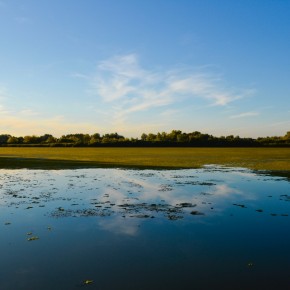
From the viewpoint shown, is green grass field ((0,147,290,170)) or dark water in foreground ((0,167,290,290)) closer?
dark water in foreground ((0,167,290,290))

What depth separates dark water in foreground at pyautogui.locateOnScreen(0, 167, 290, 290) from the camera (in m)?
10.8

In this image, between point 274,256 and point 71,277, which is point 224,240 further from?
point 71,277

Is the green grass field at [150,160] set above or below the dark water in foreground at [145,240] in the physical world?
above

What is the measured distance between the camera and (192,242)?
14.5m

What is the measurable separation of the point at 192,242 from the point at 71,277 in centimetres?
553

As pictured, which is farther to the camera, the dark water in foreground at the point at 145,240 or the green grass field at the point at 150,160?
the green grass field at the point at 150,160

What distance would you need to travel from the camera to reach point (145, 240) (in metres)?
14.8

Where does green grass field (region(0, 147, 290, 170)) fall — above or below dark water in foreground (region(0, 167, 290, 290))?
above

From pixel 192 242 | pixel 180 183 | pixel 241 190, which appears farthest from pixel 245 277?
pixel 180 183

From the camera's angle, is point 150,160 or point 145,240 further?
point 150,160

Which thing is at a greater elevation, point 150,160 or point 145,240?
point 150,160

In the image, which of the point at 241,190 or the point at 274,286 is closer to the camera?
the point at 274,286

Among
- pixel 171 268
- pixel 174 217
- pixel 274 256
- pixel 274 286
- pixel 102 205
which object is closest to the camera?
pixel 274 286

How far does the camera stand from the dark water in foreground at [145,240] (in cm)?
1080
